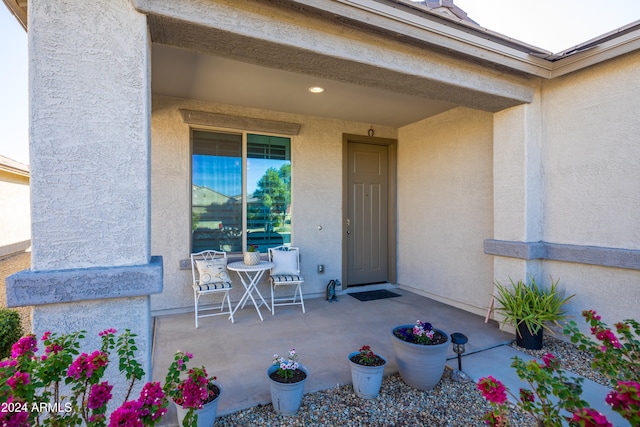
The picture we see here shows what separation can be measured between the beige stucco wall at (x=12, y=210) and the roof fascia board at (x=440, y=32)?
10.5m

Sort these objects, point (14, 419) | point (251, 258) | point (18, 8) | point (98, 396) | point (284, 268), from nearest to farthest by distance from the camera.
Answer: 1. point (14, 419)
2. point (98, 396)
3. point (18, 8)
4. point (251, 258)
5. point (284, 268)

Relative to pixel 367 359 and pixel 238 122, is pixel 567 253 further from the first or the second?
pixel 238 122

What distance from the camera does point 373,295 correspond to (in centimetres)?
507

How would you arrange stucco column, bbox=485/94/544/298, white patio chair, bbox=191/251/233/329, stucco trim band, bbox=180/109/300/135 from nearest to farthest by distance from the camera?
stucco column, bbox=485/94/544/298 → white patio chair, bbox=191/251/233/329 → stucco trim band, bbox=180/109/300/135

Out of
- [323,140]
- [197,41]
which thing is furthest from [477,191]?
[197,41]

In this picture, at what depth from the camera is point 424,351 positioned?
90.6 inches

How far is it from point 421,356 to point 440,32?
2564 mm

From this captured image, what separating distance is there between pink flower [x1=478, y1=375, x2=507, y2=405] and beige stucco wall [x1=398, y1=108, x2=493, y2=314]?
10.2 feet

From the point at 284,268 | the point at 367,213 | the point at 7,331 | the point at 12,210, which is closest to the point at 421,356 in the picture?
the point at 284,268

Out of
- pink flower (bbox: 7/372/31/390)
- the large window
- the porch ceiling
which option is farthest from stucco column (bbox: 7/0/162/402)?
the large window

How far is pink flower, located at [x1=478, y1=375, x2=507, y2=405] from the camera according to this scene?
4.08 feet

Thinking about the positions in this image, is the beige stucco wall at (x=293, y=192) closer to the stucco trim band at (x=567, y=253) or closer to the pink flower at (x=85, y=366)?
the stucco trim band at (x=567, y=253)

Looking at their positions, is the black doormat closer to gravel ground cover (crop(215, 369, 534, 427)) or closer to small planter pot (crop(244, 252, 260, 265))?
small planter pot (crop(244, 252, 260, 265))

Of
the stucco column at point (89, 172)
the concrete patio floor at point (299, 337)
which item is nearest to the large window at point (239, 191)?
the concrete patio floor at point (299, 337)
